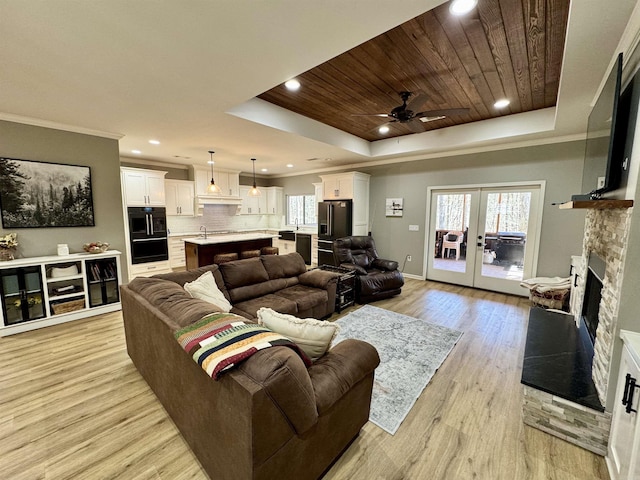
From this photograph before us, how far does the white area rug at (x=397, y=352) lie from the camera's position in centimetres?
205

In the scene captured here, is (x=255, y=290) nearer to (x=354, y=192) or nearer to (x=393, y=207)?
(x=354, y=192)

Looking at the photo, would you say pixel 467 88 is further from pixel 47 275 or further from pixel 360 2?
pixel 47 275

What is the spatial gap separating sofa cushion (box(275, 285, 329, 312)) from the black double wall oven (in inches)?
150

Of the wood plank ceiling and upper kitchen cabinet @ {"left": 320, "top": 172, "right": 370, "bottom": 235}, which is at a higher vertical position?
the wood plank ceiling

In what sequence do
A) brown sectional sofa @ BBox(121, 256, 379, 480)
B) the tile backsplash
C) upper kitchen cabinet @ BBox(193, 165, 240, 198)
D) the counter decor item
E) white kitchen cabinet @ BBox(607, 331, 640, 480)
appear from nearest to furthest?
brown sectional sofa @ BBox(121, 256, 379, 480) → white kitchen cabinet @ BBox(607, 331, 640, 480) → the counter decor item → upper kitchen cabinet @ BBox(193, 165, 240, 198) → the tile backsplash

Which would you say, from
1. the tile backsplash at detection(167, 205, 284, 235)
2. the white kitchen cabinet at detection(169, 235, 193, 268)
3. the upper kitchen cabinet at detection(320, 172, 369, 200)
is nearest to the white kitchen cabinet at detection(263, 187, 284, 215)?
the tile backsplash at detection(167, 205, 284, 235)

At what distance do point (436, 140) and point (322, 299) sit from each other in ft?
11.7

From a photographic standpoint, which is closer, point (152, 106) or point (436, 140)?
point (152, 106)

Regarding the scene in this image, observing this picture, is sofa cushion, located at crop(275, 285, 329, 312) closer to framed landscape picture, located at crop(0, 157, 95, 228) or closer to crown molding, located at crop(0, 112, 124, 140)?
framed landscape picture, located at crop(0, 157, 95, 228)

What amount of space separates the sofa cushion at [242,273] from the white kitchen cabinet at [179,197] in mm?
4198

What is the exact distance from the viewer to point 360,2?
1532 mm

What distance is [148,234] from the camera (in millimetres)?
5586

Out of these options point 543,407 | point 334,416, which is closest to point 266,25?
point 334,416

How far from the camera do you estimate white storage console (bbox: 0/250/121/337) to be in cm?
320
